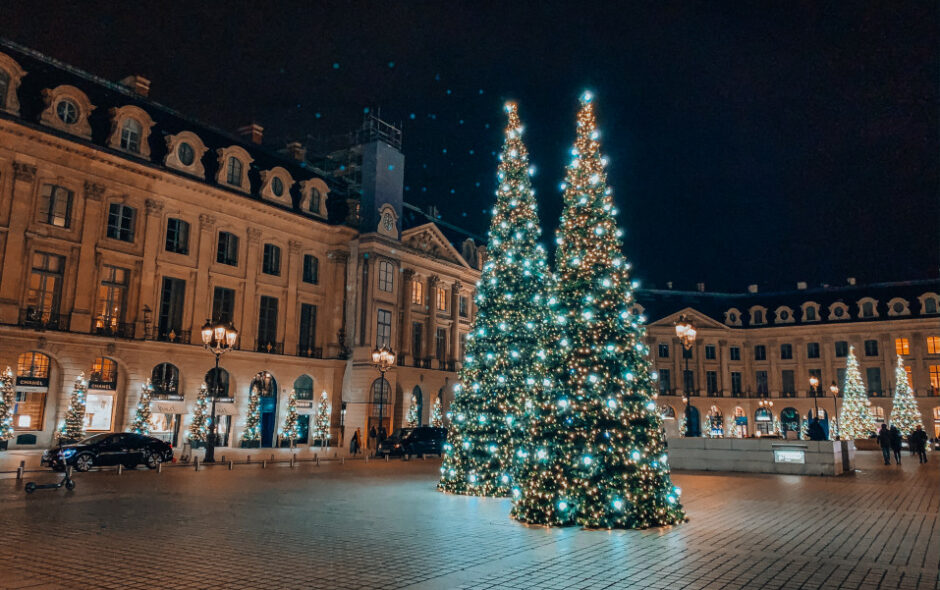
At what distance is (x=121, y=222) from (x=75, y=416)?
1012 centimetres

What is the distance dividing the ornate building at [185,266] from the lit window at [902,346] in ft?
163

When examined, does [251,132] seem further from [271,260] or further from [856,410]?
[856,410]

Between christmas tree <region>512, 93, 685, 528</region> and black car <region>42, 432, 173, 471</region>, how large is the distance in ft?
54.3

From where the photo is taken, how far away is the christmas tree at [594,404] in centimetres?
1195

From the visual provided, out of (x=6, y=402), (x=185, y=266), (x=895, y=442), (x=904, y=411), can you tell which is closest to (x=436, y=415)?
(x=185, y=266)

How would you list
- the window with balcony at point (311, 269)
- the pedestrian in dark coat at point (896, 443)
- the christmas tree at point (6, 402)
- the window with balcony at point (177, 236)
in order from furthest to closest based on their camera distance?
1. the window with balcony at point (311, 269)
2. the window with balcony at point (177, 236)
3. the pedestrian in dark coat at point (896, 443)
4. the christmas tree at point (6, 402)

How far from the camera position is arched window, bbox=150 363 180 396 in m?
34.8

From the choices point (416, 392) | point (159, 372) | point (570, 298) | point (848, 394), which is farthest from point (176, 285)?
point (848, 394)

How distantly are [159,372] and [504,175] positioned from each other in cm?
2504

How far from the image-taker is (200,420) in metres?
35.0

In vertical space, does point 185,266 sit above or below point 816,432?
above

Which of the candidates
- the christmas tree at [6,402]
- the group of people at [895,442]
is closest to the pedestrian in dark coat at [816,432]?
the group of people at [895,442]

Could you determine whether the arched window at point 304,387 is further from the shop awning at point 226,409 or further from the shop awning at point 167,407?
the shop awning at point 167,407

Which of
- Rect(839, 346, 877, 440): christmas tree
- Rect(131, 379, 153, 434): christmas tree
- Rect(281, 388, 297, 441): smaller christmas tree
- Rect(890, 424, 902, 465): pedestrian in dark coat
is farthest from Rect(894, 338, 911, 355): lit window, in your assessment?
Rect(131, 379, 153, 434): christmas tree
